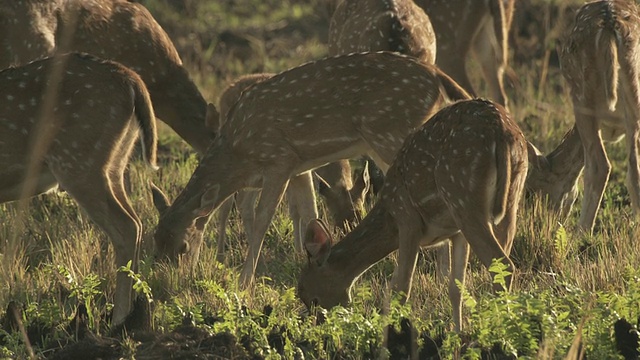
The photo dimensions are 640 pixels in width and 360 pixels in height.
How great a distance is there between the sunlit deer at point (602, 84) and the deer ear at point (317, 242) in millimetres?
2497

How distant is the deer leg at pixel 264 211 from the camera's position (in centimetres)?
957

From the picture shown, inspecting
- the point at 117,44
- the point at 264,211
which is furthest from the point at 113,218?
the point at 117,44

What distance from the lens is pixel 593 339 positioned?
23.1ft

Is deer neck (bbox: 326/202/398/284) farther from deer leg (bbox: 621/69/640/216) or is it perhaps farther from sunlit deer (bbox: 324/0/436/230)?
deer leg (bbox: 621/69/640/216)

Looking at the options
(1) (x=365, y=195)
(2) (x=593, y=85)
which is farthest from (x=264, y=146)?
(2) (x=593, y=85)

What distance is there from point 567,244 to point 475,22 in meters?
4.07

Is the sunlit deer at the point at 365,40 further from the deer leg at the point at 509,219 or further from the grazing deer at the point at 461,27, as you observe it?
the deer leg at the point at 509,219

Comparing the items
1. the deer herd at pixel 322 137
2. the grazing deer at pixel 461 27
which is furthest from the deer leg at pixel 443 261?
the grazing deer at pixel 461 27

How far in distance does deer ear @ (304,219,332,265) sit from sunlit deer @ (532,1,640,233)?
2.50m

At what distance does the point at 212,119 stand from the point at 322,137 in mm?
1878

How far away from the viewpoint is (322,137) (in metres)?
9.42

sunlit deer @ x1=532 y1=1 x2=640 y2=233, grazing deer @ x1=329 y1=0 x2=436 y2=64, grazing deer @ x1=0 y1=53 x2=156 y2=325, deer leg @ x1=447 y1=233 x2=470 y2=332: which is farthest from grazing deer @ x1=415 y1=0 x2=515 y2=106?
grazing deer @ x1=0 y1=53 x2=156 y2=325

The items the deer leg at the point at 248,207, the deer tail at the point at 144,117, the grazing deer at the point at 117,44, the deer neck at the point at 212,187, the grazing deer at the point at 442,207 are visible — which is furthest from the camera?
the grazing deer at the point at 117,44

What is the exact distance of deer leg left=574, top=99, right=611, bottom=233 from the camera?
1026 cm
